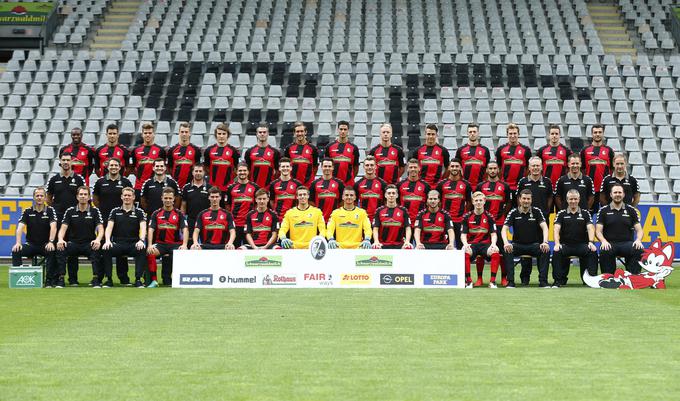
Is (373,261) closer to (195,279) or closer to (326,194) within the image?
(326,194)

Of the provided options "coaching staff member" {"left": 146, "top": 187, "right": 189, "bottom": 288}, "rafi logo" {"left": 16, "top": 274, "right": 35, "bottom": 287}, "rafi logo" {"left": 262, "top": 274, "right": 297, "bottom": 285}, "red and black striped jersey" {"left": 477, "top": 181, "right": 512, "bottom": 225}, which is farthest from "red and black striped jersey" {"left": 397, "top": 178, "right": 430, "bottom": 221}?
"rafi logo" {"left": 16, "top": 274, "right": 35, "bottom": 287}

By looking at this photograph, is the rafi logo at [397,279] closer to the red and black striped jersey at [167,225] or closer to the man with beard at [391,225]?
the man with beard at [391,225]

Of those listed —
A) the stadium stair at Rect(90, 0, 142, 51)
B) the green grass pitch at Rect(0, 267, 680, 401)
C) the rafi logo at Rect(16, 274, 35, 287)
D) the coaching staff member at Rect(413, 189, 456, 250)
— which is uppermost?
the stadium stair at Rect(90, 0, 142, 51)

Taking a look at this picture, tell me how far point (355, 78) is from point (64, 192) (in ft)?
46.3

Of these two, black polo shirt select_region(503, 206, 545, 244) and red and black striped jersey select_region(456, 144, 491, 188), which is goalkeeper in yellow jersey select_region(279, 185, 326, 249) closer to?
red and black striped jersey select_region(456, 144, 491, 188)

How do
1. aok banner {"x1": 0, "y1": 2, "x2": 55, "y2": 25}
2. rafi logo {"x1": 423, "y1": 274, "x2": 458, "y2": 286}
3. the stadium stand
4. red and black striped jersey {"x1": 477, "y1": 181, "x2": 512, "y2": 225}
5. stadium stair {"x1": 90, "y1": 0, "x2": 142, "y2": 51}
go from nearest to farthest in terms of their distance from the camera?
rafi logo {"x1": 423, "y1": 274, "x2": 458, "y2": 286}
red and black striped jersey {"x1": 477, "y1": 181, "x2": 512, "y2": 225}
the stadium stand
stadium stair {"x1": 90, "y1": 0, "x2": 142, "y2": 51}
aok banner {"x1": 0, "y1": 2, "x2": 55, "y2": 25}

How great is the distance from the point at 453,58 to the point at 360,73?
9.73 ft

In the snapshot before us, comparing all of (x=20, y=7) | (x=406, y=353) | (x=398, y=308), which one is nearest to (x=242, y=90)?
(x=20, y=7)

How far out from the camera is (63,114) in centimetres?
2662

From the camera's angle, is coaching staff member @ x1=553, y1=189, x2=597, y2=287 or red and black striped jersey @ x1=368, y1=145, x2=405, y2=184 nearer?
coaching staff member @ x1=553, y1=189, x2=597, y2=287

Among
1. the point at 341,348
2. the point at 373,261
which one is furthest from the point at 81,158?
the point at 341,348

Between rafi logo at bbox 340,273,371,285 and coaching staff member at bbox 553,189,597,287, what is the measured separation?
9.17ft

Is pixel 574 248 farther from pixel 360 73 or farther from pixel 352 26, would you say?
pixel 352 26

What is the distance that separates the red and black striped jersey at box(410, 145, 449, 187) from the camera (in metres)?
15.5
